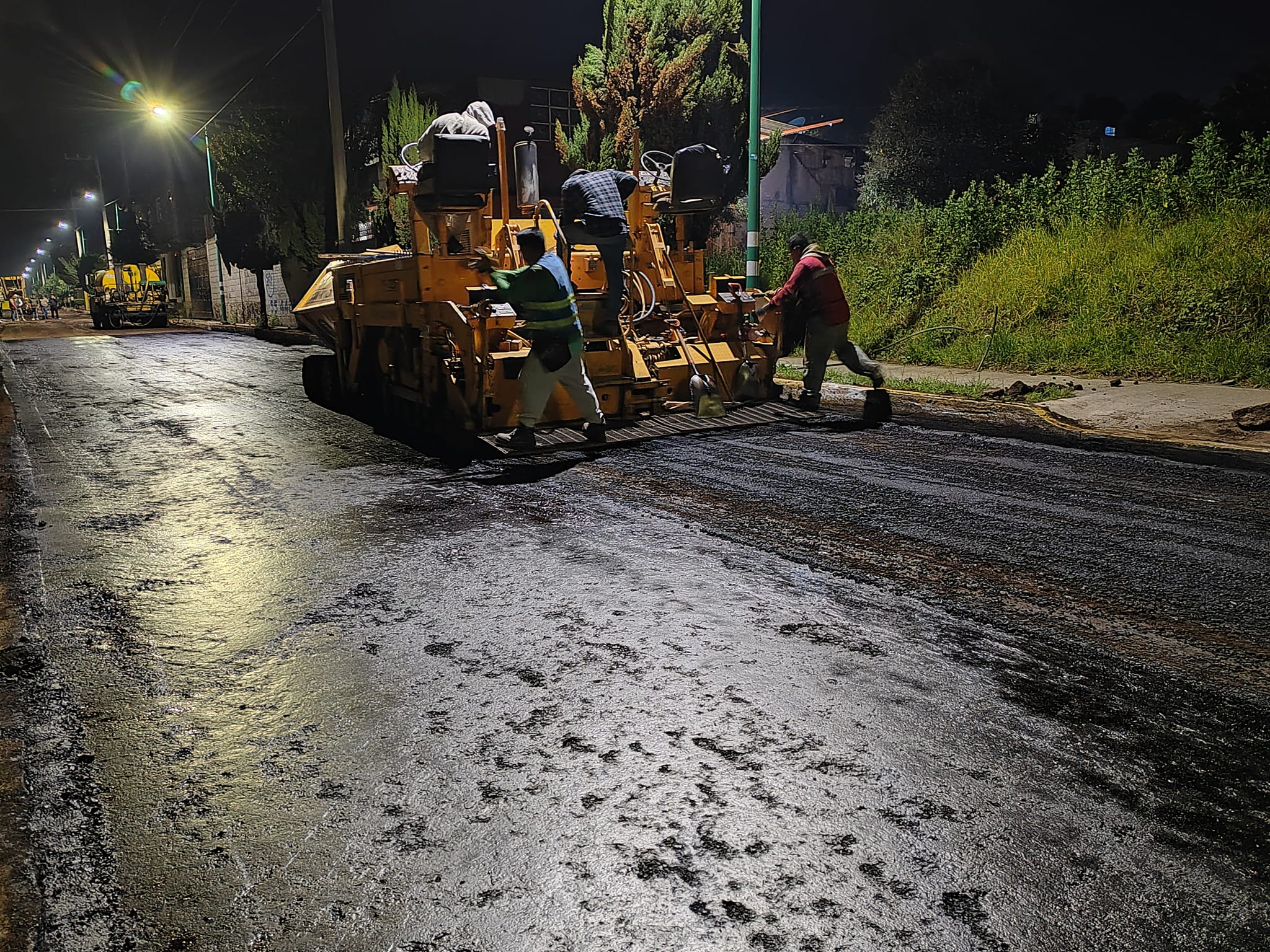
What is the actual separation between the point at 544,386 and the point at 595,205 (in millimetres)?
1991

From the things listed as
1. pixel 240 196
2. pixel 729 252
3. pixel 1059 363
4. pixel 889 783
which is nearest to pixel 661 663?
pixel 889 783

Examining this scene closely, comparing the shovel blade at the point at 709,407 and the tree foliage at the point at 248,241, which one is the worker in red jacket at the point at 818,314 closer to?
the shovel blade at the point at 709,407

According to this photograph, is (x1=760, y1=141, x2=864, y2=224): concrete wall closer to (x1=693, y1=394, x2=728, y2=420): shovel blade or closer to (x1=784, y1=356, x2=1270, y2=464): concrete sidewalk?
(x1=784, y1=356, x2=1270, y2=464): concrete sidewalk

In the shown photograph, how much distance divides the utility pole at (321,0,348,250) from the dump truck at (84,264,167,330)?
2035 centimetres

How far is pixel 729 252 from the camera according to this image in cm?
2128

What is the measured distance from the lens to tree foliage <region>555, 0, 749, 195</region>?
19.5m

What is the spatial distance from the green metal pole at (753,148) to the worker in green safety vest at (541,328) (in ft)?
21.1

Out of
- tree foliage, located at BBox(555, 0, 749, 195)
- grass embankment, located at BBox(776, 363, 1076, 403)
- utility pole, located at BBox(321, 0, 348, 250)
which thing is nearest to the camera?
A: grass embankment, located at BBox(776, 363, 1076, 403)

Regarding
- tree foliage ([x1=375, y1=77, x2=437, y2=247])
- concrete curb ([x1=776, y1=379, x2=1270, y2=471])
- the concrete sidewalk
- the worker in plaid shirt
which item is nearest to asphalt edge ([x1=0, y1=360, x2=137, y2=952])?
the worker in plaid shirt

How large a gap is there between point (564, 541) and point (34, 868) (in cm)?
316

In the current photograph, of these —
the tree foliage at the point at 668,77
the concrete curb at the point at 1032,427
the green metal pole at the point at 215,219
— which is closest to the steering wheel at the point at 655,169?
the concrete curb at the point at 1032,427

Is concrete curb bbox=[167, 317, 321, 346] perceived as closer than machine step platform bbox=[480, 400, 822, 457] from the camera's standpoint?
No

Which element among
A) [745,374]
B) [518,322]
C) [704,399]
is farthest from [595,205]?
[745,374]

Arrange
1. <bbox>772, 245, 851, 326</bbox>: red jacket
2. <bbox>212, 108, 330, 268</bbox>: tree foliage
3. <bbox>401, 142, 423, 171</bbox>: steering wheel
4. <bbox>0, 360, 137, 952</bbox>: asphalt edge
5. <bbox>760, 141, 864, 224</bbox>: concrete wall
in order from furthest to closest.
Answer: <bbox>760, 141, 864, 224</bbox>: concrete wall
<bbox>212, 108, 330, 268</bbox>: tree foliage
<bbox>401, 142, 423, 171</bbox>: steering wheel
<bbox>772, 245, 851, 326</bbox>: red jacket
<bbox>0, 360, 137, 952</bbox>: asphalt edge
